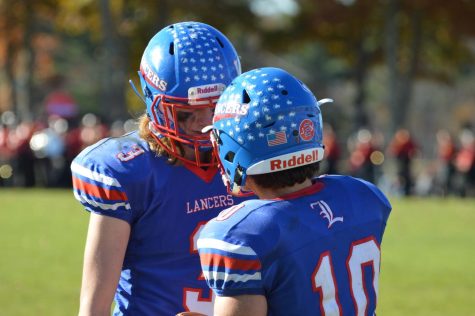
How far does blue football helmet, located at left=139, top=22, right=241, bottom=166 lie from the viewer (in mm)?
3447

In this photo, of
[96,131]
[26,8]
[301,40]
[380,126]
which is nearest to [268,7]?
[301,40]

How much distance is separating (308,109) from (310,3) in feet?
108

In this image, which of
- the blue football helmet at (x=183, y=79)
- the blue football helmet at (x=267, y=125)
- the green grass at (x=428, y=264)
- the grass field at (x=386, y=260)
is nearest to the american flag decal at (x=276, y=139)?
the blue football helmet at (x=267, y=125)

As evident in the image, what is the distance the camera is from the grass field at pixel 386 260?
354 inches

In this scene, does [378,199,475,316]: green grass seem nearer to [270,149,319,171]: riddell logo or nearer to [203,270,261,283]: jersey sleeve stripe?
[270,149,319,171]: riddell logo

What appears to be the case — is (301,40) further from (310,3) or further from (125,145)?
(125,145)

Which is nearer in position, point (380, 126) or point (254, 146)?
point (254, 146)

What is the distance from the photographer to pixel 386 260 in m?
11.8

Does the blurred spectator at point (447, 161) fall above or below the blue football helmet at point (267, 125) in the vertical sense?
below

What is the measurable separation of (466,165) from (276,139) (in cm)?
2157

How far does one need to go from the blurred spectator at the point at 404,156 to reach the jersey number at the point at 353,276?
22.5 metres

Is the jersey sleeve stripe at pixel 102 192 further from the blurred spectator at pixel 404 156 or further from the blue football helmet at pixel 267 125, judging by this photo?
the blurred spectator at pixel 404 156

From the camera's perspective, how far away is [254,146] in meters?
2.93

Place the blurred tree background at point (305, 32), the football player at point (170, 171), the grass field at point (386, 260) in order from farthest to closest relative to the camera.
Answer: the blurred tree background at point (305, 32) → the grass field at point (386, 260) → the football player at point (170, 171)
